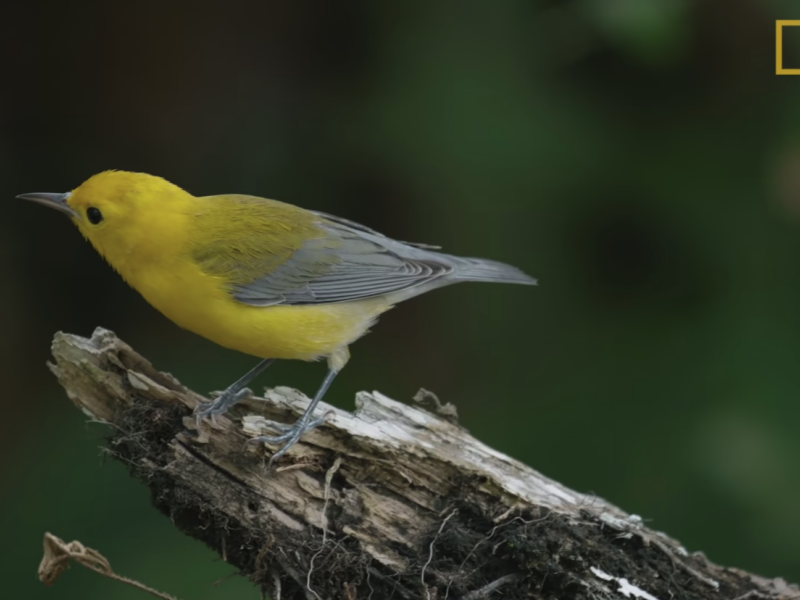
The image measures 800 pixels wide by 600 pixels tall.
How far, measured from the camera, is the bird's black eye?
4.00 meters

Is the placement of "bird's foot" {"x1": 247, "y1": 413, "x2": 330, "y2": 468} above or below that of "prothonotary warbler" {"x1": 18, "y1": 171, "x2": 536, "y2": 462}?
below

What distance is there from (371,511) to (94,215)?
5.54 ft

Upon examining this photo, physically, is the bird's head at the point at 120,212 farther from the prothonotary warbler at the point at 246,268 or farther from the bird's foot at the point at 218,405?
the bird's foot at the point at 218,405

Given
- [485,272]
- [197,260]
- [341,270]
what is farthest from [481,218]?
[197,260]

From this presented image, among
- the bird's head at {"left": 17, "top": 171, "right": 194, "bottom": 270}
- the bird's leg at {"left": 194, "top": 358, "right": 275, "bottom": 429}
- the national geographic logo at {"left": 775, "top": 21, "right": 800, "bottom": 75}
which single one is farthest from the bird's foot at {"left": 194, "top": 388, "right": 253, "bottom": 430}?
the national geographic logo at {"left": 775, "top": 21, "right": 800, "bottom": 75}

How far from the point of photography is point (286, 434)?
373 centimetres

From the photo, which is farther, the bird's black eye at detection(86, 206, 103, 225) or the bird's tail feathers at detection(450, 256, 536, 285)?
the bird's tail feathers at detection(450, 256, 536, 285)

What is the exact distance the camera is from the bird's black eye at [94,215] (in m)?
4.00

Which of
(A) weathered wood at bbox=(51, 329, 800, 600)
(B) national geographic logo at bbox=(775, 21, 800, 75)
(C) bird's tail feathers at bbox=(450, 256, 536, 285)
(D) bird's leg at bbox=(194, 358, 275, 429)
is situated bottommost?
(A) weathered wood at bbox=(51, 329, 800, 600)

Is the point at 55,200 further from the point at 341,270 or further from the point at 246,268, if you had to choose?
the point at 341,270

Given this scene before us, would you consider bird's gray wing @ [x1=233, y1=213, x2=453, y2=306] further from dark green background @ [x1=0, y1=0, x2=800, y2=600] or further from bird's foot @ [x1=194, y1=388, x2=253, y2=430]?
dark green background @ [x1=0, y1=0, x2=800, y2=600]

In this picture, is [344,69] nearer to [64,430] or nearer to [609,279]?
[609,279]

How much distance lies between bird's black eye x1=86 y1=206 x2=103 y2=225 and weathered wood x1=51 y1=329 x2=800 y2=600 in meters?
0.51

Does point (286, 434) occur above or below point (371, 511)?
above
